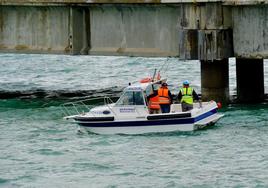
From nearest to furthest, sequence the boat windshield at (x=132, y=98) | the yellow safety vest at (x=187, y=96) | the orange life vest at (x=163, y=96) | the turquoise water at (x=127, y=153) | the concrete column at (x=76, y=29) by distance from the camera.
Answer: the turquoise water at (x=127, y=153) → the orange life vest at (x=163, y=96) → the boat windshield at (x=132, y=98) → the yellow safety vest at (x=187, y=96) → the concrete column at (x=76, y=29)

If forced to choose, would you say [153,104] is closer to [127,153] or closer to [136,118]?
[136,118]

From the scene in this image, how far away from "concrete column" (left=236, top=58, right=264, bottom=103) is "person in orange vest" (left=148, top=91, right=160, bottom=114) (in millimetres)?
10482

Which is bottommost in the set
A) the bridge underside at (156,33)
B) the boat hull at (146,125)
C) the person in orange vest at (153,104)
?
the boat hull at (146,125)

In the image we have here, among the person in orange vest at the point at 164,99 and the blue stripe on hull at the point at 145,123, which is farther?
the person in orange vest at the point at 164,99

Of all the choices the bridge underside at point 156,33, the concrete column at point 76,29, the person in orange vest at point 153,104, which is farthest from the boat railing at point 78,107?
the person in orange vest at point 153,104

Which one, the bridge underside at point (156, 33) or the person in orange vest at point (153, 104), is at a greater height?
the bridge underside at point (156, 33)

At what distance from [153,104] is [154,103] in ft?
0.21

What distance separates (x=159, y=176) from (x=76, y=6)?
18261mm

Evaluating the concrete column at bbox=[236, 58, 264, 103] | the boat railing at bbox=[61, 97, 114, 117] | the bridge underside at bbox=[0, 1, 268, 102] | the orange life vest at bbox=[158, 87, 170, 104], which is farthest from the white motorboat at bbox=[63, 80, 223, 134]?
the concrete column at bbox=[236, 58, 264, 103]

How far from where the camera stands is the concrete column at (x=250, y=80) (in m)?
53.5

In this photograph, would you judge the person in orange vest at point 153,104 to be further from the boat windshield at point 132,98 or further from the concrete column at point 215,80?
the concrete column at point 215,80

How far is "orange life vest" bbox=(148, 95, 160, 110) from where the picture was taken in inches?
1711

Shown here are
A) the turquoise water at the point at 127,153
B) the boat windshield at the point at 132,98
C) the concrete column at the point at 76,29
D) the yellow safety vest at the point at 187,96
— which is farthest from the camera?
the concrete column at the point at 76,29

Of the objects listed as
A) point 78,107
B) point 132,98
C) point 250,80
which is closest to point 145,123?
point 132,98
